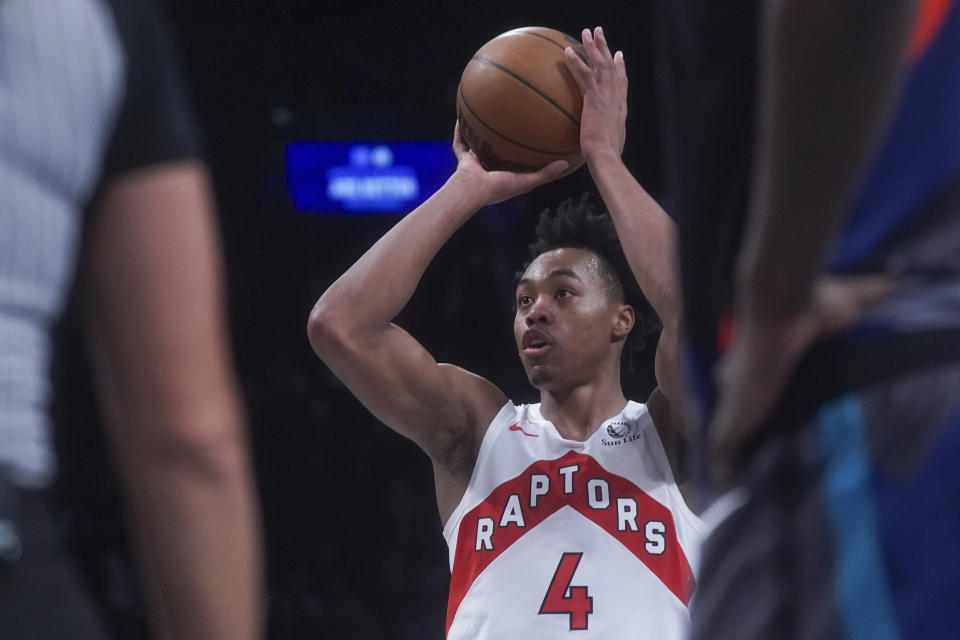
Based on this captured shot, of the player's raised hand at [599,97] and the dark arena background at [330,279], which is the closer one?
the player's raised hand at [599,97]

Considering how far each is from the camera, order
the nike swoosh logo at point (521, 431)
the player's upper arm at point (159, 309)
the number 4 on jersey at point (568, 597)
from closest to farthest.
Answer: the player's upper arm at point (159, 309) < the number 4 on jersey at point (568, 597) < the nike swoosh logo at point (521, 431)

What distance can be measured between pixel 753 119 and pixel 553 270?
260cm

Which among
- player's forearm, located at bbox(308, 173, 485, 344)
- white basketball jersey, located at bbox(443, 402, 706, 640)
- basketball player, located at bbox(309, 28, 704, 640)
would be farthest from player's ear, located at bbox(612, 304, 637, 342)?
player's forearm, located at bbox(308, 173, 485, 344)

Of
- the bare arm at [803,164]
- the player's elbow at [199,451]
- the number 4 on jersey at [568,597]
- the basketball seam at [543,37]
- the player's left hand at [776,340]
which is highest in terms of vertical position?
the basketball seam at [543,37]

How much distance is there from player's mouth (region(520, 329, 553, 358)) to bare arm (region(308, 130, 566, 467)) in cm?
21

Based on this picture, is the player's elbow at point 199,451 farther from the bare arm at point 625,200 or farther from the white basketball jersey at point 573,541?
the white basketball jersey at point 573,541

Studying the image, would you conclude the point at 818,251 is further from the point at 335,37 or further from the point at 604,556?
the point at 335,37

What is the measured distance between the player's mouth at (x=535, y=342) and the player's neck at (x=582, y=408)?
0.15 m

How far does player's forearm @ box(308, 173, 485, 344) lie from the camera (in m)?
3.38

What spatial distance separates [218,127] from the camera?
7641 millimetres

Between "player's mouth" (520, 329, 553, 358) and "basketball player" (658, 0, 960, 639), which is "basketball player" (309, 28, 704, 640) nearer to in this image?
"player's mouth" (520, 329, 553, 358)

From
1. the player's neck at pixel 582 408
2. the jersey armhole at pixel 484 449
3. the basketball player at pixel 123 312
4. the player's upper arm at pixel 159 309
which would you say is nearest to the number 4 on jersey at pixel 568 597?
the jersey armhole at pixel 484 449

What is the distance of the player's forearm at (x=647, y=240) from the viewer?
2.70 m

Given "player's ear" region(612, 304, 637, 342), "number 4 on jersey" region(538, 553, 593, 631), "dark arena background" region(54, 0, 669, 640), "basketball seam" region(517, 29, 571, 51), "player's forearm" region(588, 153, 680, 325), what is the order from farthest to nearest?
"dark arena background" region(54, 0, 669, 640)
"player's ear" region(612, 304, 637, 342)
"basketball seam" region(517, 29, 571, 51)
"number 4 on jersey" region(538, 553, 593, 631)
"player's forearm" region(588, 153, 680, 325)
